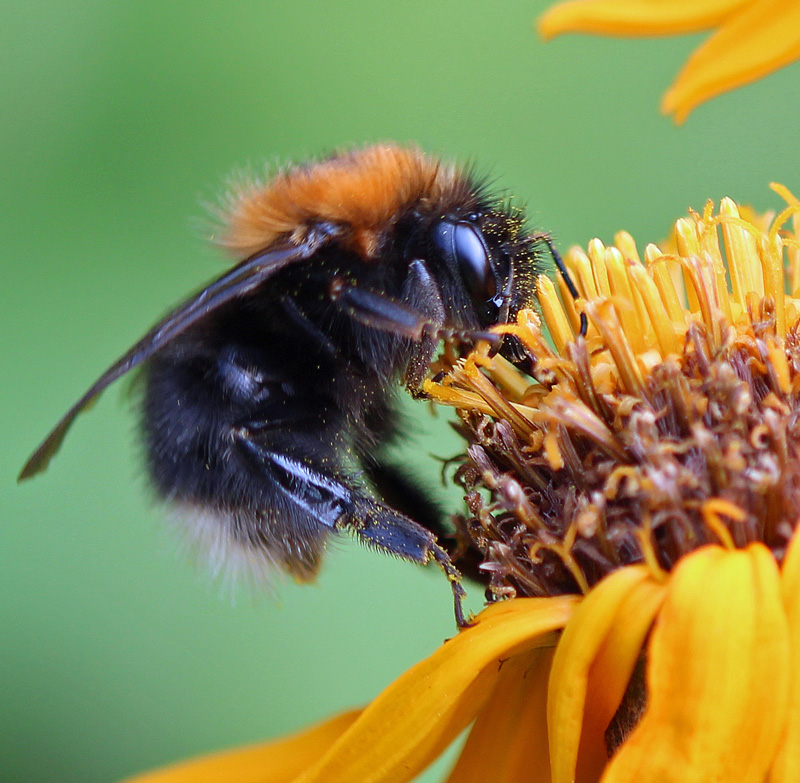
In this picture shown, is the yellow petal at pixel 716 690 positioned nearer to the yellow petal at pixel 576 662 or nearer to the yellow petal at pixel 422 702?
the yellow petal at pixel 576 662

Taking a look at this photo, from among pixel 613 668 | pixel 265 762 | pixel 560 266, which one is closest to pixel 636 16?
pixel 560 266

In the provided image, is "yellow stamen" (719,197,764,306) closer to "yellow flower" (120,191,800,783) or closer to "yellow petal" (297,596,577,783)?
"yellow flower" (120,191,800,783)

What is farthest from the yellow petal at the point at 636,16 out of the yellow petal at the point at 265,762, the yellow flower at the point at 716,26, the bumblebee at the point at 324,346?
the yellow petal at the point at 265,762

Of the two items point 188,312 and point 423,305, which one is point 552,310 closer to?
point 423,305

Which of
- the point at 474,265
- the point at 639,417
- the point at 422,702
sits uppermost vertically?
the point at 474,265

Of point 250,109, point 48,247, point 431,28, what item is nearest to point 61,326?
point 48,247
